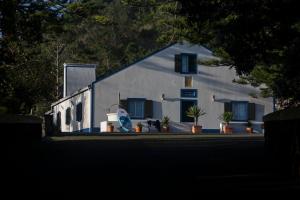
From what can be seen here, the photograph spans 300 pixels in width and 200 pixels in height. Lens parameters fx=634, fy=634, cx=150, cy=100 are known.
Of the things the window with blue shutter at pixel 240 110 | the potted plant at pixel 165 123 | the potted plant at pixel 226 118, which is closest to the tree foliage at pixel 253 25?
the potted plant at pixel 165 123

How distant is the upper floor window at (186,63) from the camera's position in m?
40.0

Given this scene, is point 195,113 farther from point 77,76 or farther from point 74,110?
point 77,76

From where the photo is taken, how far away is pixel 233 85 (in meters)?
41.1

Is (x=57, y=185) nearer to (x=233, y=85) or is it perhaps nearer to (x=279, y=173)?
(x=279, y=173)

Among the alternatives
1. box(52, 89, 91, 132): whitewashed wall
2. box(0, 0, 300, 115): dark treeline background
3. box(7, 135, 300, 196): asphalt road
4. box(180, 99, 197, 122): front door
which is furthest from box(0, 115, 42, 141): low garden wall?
box(180, 99, 197, 122): front door

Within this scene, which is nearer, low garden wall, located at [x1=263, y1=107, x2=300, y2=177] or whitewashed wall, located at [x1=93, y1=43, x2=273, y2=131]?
low garden wall, located at [x1=263, y1=107, x2=300, y2=177]

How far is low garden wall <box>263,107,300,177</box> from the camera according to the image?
8766mm

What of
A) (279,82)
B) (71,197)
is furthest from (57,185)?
(279,82)

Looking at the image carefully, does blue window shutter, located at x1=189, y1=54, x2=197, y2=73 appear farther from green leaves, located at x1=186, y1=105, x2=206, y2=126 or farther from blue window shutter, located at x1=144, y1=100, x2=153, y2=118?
blue window shutter, located at x1=144, y1=100, x2=153, y2=118

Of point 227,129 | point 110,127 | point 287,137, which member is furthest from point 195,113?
point 287,137

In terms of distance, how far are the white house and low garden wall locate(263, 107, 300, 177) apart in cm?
2743

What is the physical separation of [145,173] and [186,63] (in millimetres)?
30971

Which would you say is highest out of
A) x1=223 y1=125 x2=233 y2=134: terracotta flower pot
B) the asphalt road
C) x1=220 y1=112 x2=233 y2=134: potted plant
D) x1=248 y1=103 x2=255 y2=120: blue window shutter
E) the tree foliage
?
the tree foliage

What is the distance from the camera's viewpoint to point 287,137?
9.56 m
